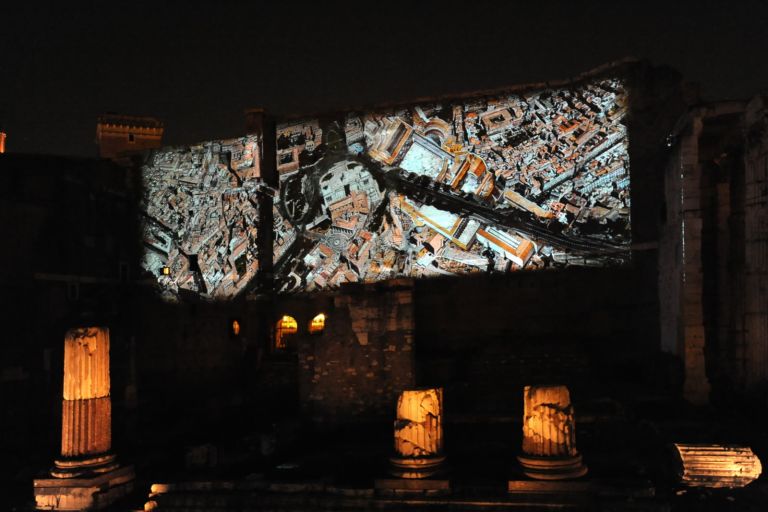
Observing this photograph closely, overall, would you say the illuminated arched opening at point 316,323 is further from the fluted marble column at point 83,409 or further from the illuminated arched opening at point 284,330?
the fluted marble column at point 83,409

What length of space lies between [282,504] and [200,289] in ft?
48.0

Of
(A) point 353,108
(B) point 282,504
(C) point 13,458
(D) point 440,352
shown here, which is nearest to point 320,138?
(A) point 353,108

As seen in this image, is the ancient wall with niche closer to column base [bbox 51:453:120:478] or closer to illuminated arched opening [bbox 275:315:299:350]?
column base [bbox 51:453:120:478]

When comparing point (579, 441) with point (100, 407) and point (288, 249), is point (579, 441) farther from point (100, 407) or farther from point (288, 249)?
point (288, 249)

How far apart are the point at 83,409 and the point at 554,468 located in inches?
295

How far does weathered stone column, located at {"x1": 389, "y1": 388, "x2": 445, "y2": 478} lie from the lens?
937cm

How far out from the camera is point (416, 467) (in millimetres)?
9328

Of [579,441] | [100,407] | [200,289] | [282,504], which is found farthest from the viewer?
[200,289]

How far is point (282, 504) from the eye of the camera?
31.0 ft

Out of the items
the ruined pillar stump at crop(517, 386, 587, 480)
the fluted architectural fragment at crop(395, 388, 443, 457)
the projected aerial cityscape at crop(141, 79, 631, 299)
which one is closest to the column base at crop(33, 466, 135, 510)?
the fluted architectural fragment at crop(395, 388, 443, 457)

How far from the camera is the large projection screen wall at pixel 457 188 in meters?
17.5

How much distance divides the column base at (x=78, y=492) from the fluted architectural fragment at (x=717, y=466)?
28.7 feet

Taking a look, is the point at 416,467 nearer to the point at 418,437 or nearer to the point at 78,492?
the point at 418,437

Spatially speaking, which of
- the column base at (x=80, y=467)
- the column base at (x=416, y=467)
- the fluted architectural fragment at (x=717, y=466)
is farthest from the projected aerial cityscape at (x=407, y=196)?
the column base at (x=80, y=467)
